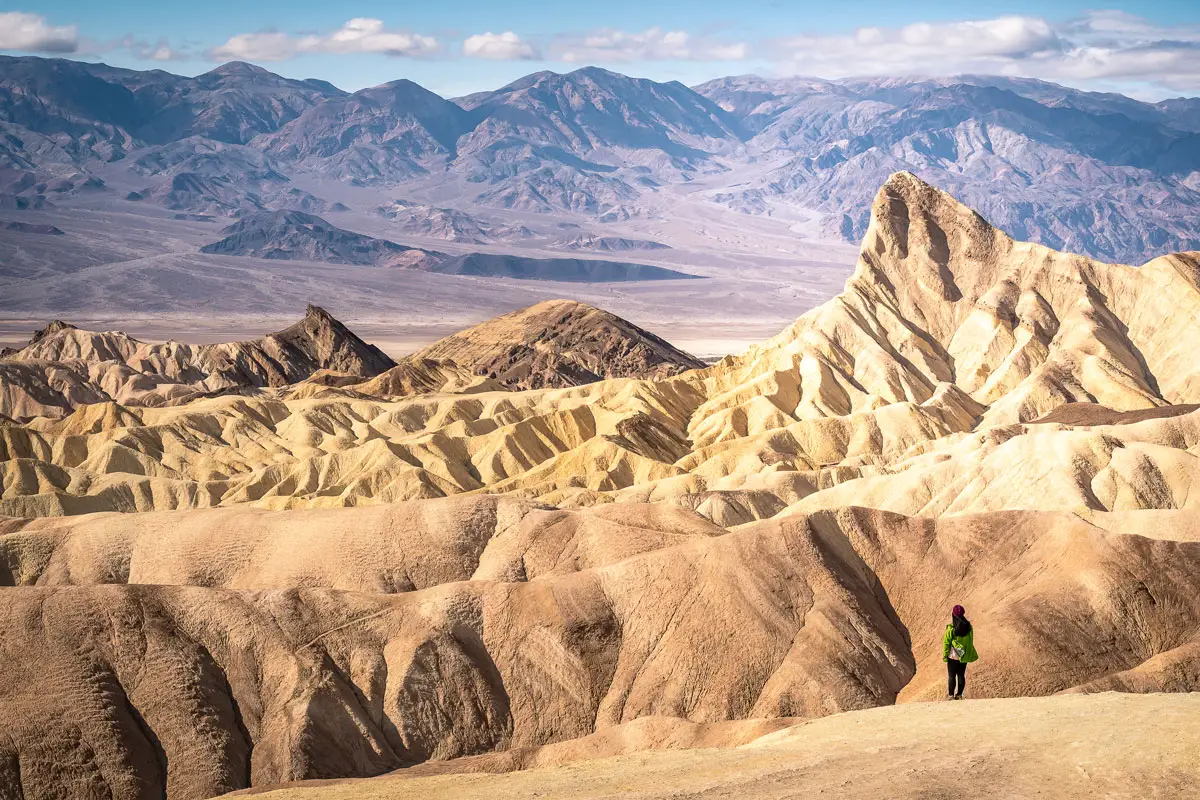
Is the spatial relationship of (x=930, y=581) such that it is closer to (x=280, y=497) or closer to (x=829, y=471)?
(x=829, y=471)

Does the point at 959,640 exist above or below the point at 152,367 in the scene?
above

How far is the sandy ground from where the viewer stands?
3272cm

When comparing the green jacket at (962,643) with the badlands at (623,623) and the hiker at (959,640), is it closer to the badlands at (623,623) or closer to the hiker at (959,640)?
the hiker at (959,640)

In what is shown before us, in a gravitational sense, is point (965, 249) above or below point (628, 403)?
above

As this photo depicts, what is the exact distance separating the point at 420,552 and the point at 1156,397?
76861 millimetres

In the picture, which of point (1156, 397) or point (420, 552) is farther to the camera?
point (1156, 397)

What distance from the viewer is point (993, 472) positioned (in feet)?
270

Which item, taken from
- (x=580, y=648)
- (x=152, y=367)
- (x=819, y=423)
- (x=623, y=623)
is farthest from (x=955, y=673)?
(x=152, y=367)

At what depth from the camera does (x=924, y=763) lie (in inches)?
1372

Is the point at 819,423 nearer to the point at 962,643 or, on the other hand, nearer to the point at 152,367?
the point at 962,643

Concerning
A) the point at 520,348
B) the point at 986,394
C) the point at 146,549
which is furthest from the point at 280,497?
the point at 520,348

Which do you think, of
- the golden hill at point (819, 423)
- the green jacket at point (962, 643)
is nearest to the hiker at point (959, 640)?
the green jacket at point (962, 643)

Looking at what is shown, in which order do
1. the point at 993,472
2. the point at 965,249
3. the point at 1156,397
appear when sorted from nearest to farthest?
the point at 993,472
the point at 1156,397
the point at 965,249

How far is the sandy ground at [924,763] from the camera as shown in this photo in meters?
32.7
